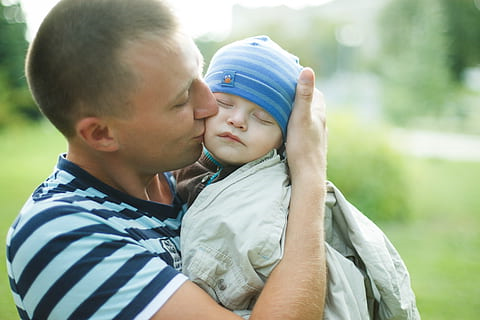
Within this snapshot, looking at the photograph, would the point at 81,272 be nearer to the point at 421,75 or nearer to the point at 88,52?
the point at 88,52

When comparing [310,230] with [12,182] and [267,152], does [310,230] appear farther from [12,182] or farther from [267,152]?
[12,182]

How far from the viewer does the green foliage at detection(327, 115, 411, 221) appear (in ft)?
27.2

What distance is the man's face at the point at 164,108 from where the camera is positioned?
5.84 feet

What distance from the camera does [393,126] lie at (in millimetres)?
21906

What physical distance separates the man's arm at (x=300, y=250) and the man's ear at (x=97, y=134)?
60 centimetres

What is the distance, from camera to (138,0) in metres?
1.78

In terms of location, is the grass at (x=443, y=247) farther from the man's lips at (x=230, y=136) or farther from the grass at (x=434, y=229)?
the man's lips at (x=230, y=136)

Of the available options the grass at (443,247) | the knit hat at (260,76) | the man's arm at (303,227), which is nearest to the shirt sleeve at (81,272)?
the man's arm at (303,227)

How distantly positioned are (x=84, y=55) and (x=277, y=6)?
3468 cm

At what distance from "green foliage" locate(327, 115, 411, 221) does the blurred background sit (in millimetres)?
17

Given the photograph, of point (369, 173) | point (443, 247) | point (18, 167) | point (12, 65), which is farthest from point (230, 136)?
point (12, 65)

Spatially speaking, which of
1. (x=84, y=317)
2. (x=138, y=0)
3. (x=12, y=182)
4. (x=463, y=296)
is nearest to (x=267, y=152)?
(x=138, y=0)

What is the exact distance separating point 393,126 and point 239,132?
828 inches

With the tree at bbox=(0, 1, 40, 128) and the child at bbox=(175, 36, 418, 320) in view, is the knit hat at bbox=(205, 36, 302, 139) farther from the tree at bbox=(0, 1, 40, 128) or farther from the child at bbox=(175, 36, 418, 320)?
the tree at bbox=(0, 1, 40, 128)
